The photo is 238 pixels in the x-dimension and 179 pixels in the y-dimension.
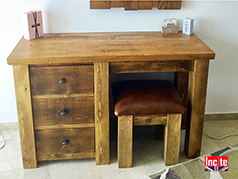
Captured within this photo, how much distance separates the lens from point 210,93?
8.13 ft

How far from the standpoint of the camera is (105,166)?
2.02 metres

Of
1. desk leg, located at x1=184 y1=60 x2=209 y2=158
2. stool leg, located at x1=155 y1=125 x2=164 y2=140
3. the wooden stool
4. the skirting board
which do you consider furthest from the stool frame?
the skirting board

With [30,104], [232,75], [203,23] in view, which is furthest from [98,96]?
[232,75]

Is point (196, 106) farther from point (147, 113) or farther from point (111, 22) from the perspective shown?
point (111, 22)

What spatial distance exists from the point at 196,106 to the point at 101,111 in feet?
1.80

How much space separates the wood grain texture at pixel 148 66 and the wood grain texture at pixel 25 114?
0.47 metres

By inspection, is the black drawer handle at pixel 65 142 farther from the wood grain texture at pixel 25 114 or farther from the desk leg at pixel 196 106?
the desk leg at pixel 196 106

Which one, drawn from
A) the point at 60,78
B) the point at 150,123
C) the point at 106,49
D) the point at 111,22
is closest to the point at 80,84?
the point at 60,78

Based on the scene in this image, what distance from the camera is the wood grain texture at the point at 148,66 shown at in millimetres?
1825

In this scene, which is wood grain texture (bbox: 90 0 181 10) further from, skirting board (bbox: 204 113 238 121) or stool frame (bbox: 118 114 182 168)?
skirting board (bbox: 204 113 238 121)

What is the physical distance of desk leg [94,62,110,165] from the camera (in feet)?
5.95

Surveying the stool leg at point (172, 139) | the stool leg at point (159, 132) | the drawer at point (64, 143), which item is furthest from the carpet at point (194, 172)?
the drawer at point (64, 143)

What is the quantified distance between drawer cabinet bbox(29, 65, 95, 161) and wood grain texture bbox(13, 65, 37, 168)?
0.03 metres

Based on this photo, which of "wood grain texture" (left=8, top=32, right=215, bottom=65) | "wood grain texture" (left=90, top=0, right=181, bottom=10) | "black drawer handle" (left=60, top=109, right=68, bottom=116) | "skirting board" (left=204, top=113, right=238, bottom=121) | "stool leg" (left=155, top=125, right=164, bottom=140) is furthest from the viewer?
"skirting board" (left=204, top=113, right=238, bottom=121)
